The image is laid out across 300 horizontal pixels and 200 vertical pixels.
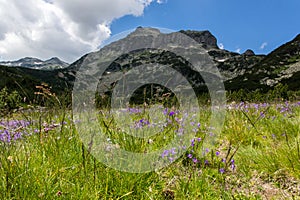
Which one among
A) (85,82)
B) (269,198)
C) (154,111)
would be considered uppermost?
A: (85,82)

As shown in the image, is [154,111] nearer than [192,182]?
No

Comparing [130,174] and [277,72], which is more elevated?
[277,72]

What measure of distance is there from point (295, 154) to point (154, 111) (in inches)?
100

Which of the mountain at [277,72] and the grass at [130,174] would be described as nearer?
the grass at [130,174]

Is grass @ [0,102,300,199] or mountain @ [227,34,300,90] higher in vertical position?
mountain @ [227,34,300,90]

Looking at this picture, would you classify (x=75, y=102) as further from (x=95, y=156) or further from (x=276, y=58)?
(x=276, y=58)

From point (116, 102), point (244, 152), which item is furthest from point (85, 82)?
point (244, 152)

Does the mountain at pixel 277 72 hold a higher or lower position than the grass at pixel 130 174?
higher

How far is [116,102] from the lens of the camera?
3992mm

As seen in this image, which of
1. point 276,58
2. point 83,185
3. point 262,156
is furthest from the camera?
point 276,58

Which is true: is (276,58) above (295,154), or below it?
above

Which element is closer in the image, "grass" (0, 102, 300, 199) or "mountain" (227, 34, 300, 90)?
"grass" (0, 102, 300, 199)

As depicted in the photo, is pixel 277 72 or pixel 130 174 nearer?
pixel 130 174

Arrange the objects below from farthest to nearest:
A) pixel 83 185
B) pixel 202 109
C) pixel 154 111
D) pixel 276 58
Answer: pixel 276 58 → pixel 202 109 → pixel 154 111 → pixel 83 185
